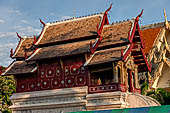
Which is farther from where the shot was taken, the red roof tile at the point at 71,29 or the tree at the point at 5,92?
the tree at the point at 5,92

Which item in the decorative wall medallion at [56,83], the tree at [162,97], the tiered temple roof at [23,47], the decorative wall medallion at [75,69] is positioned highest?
the tiered temple roof at [23,47]

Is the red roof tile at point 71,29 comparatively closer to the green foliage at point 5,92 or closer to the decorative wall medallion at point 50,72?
the decorative wall medallion at point 50,72

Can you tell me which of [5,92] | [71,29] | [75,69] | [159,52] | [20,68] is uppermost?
[159,52]

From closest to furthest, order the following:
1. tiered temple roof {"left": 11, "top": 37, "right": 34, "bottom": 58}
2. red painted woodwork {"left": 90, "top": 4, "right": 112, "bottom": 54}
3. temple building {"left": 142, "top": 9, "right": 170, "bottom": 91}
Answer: red painted woodwork {"left": 90, "top": 4, "right": 112, "bottom": 54} → tiered temple roof {"left": 11, "top": 37, "right": 34, "bottom": 58} → temple building {"left": 142, "top": 9, "right": 170, "bottom": 91}

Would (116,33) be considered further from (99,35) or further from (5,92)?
(5,92)

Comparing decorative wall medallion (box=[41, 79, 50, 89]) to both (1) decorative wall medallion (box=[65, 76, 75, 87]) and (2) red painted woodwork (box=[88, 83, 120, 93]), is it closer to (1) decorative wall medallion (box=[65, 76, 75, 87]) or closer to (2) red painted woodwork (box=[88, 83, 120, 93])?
(1) decorative wall medallion (box=[65, 76, 75, 87])

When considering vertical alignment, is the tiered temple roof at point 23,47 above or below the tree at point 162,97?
above

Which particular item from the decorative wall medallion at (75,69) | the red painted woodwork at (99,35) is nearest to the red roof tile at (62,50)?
the red painted woodwork at (99,35)

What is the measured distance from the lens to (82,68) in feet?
68.5

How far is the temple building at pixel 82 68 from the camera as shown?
19812 mm

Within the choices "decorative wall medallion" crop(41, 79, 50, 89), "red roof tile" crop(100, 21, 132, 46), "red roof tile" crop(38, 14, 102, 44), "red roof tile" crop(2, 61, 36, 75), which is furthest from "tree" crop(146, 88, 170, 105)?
"red roof tile" crop(2, 61, 36, 75)

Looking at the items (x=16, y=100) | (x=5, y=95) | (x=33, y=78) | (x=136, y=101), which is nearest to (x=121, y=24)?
(x=136, y=101)

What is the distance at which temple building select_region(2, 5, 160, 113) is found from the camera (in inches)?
780

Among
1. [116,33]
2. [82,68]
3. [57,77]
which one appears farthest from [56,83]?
[116,33]
